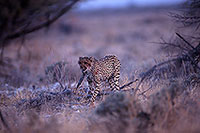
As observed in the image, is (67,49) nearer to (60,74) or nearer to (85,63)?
(60,74)

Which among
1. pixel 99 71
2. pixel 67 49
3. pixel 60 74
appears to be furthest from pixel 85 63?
pixel 67 49

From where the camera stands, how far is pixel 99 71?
758cm

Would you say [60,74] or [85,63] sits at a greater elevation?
[85,63]

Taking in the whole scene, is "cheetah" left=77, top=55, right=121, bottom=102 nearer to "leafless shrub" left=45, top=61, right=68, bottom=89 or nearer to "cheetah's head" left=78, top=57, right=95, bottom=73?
"cheetah's head" left=78, top=57, right=95, bottom=73

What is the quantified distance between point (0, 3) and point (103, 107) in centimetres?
288

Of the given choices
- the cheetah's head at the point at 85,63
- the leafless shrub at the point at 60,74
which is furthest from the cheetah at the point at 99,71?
the leafless shrub at the point at 60,74

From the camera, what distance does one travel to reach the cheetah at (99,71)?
727 centimetres

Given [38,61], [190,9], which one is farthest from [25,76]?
[190,9]

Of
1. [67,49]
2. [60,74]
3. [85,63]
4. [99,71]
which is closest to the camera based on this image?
[85,63]

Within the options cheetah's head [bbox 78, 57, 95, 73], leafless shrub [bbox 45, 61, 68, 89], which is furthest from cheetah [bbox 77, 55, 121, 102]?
leafless shrub [bbox 45, 61, 68, 89]

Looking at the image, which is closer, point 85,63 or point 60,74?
point 85,63

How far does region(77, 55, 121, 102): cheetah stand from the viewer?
7.27 metres

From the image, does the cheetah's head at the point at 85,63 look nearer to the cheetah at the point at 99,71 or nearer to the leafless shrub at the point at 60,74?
the cheetah at the point at 99,71

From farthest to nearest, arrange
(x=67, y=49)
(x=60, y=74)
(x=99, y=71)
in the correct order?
(x=67, y=49), (x=60, y=74), (x=99, y=71)
